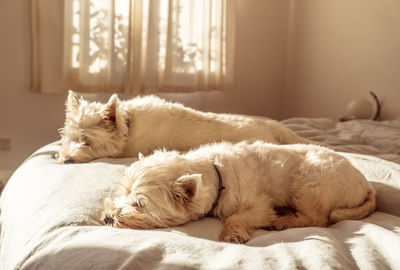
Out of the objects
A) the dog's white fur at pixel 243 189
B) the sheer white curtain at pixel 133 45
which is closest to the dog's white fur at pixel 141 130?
the dog's white fur at pixel 243 189

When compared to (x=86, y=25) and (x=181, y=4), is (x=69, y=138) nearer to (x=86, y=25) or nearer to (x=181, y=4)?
(x=86, y=25)

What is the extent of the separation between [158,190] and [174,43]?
331 centimetres

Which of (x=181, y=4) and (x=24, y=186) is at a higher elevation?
(x=181, y=4)

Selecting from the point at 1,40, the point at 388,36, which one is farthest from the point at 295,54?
the point at 1,40

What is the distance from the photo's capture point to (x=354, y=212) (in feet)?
5.50

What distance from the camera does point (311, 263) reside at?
105cm

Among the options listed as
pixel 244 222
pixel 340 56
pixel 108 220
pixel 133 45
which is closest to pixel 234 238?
pixel 244 222

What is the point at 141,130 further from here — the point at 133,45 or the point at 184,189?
the point at 133,45

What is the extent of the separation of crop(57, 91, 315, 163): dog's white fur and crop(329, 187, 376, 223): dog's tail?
0.86 meters

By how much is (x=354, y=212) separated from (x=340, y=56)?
12.8ft

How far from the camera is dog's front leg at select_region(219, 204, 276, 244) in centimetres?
146

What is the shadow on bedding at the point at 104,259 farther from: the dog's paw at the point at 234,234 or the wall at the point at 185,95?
the wall at the point at 185,95

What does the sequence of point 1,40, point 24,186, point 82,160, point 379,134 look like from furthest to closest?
point 1,40 → point 379,134 → point 82,160 → point 24,186

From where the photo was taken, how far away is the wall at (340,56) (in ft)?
14.9
